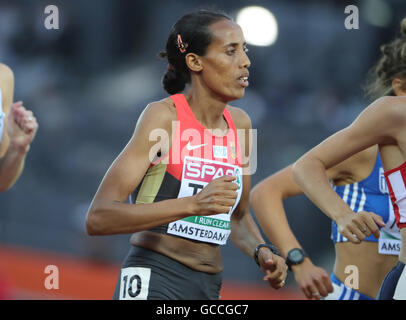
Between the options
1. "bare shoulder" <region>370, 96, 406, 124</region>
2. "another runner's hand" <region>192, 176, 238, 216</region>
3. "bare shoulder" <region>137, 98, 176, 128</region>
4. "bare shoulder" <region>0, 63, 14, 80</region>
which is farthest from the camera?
"bare shoulder" <region>0, 63, 14, 80</region>

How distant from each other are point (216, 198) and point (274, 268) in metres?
0.65

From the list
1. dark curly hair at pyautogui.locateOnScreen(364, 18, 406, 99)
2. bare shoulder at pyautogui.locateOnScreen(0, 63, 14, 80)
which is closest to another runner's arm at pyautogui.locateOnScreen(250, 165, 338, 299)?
dark curly hair at pyautogui.locateOnScreen(364, 18, 406, 99)

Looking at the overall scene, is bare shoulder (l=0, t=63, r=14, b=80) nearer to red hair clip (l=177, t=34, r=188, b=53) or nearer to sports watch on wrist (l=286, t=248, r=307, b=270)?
red hair clip (l=177, t=34, r=188, b=53)

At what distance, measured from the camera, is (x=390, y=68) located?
3699mm

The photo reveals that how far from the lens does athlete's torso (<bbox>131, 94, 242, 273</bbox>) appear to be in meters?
3.16

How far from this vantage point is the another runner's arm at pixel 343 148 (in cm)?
300

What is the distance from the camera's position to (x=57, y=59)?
1003 centimetres

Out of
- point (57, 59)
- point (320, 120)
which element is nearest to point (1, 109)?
point (320, 120)

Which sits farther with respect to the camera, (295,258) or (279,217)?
(279,217)

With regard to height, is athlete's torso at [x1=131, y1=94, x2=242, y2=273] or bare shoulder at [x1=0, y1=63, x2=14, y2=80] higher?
bare shoulder at [x1=0, y1=63, x2=14, y2=80]

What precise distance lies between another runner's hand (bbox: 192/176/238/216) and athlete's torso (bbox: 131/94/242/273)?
359 mm

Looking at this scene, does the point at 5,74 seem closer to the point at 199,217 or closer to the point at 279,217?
the point at 199,217

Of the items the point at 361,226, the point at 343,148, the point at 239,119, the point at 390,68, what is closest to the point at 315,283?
the point at 361,226
